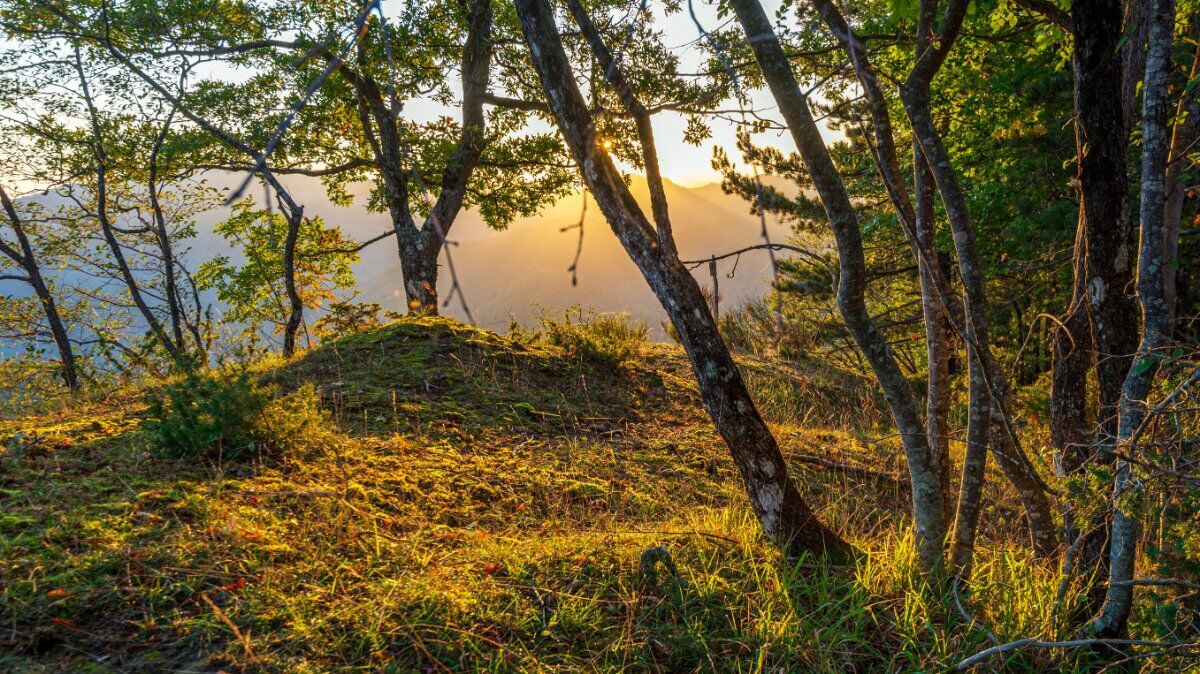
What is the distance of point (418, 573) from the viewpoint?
108 inches

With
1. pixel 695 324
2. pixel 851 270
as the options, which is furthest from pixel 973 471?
pixel 695 324

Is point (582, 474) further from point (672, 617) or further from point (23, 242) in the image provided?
point (23, 242)

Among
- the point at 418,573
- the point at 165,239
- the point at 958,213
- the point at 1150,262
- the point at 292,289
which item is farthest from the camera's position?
the point at 165,239

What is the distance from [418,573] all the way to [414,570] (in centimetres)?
4

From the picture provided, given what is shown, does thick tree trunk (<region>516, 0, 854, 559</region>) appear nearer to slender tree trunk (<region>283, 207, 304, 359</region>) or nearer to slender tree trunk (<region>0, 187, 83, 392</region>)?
slender tree trunk (<region>283, 207, 304, 359</region>)

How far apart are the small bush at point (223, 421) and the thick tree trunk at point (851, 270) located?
333 centimetres

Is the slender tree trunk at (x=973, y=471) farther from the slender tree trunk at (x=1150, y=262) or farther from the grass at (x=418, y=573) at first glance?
the slender tree trunk at (x=1150, y=262)

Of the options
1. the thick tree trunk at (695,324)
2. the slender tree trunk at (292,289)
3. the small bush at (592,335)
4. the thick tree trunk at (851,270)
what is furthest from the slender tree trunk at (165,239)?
the thick tree trunk at (851,270)

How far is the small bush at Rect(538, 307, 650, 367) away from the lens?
7406mm

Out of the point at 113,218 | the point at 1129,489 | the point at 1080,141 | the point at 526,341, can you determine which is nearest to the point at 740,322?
the point at 526,341

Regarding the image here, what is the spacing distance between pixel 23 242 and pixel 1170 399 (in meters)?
14.5

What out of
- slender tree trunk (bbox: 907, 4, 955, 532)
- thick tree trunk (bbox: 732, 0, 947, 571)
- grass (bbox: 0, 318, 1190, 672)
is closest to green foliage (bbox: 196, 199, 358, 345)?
grass (bbox: 0, 318, 1190, 672)

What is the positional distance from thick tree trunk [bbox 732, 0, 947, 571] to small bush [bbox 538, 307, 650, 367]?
14.4ft

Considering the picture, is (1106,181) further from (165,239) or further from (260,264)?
(260,264)
